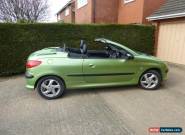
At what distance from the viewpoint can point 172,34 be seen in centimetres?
943

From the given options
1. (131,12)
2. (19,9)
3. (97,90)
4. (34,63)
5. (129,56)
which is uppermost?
(19,9)

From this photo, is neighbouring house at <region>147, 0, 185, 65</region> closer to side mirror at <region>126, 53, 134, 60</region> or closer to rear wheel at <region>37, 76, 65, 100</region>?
side mirror at <region>126, 53, 134, 60</region>

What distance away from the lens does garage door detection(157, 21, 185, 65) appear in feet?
29.0

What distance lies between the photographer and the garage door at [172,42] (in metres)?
8.83

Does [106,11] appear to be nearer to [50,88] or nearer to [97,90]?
[97,90]

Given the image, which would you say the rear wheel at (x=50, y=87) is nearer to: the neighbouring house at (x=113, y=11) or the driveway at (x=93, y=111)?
the driveway at (x=93, y=111)

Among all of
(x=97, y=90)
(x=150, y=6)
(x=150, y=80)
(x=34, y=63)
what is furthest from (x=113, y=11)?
(x=34, y=63)

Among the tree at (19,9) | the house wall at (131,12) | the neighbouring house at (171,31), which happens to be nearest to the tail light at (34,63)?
the neighbouring house at (171,31)

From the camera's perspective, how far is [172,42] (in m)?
9.47

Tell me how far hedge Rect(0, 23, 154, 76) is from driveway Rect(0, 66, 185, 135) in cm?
194

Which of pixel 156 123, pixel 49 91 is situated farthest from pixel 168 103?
pixel 49 91

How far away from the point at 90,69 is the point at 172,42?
5.78 metres

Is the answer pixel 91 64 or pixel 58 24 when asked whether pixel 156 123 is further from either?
pixel 58 24

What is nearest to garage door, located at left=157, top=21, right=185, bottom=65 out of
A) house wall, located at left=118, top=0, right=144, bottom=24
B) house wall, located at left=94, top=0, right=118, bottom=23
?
house wall, located at left=118, top=0, right=144, bottom=24
